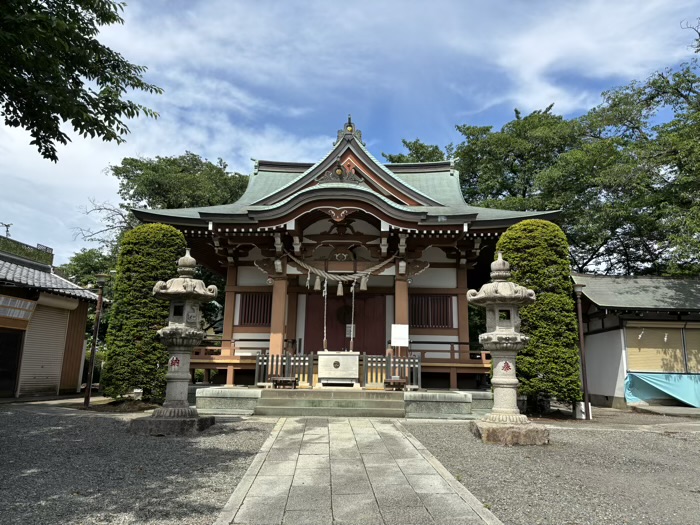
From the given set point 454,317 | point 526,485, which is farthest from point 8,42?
point 454,317

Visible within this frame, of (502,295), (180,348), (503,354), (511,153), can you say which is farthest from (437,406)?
(511,153)

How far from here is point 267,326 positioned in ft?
46.4

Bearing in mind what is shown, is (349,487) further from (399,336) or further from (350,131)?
(350,131)

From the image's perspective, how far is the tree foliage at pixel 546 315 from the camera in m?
10.2

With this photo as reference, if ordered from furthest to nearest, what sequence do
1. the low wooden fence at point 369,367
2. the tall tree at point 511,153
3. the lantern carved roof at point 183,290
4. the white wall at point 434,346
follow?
the tall tree at point 511,153 → the white wall at point 434,346 → the low wooden fence at point 369,367 → the lantern carved roof at point 183,290

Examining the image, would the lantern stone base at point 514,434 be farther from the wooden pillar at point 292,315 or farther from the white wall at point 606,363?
the white wall at point 606,363

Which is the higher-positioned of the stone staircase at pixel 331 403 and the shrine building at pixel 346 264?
the shrine building at pixel 346 264

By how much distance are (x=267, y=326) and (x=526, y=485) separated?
10347 millimetres

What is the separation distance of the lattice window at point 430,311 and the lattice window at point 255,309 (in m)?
4.51

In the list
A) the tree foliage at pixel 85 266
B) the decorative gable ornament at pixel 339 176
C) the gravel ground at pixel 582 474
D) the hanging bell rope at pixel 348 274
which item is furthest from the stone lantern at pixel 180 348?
the tree foliage at pixel 85 266

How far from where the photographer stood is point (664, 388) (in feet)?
43.5

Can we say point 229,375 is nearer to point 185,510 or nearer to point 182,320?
point 182,320

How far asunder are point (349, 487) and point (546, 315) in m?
7.47

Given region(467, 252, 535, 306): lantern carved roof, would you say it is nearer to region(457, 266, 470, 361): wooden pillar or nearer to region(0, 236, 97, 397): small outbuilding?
region(457, 266, 470, 361): wooden pillar
